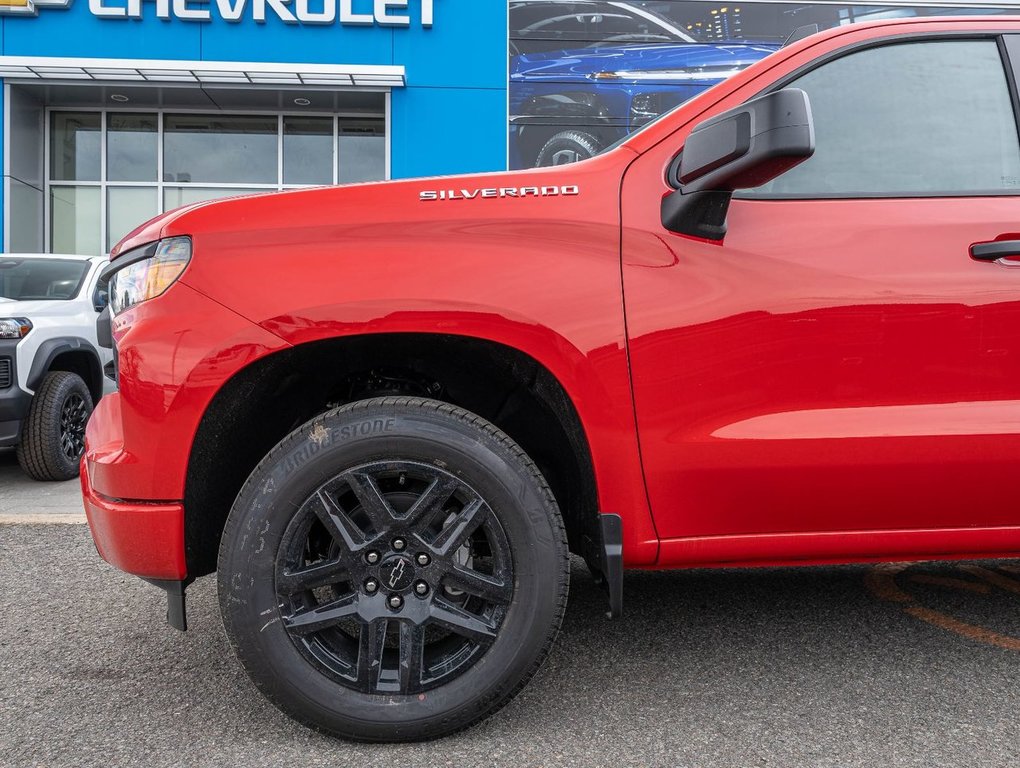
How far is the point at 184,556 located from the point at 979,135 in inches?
86.5

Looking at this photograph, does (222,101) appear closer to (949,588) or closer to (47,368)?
(47,368)

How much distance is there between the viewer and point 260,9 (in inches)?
440

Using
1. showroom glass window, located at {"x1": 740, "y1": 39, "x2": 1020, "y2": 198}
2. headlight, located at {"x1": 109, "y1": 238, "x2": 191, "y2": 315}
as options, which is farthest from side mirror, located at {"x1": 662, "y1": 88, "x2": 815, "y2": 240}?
headlight, located at {"x1": 109, "y1": 238, "x2": 191, "y2": 315}

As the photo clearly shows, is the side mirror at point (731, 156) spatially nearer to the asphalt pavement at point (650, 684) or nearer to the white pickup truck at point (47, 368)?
the asphalt pavement at point (650, 684)

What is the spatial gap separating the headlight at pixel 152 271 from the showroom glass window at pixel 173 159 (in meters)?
10.7

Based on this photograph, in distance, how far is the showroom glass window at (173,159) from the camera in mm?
12203

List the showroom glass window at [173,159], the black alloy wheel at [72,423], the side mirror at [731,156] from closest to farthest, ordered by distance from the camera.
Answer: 1. the side mirror at [731,156]
2. the black alloy wheel at [72,423]
3. the showroom glass window at [173,159]

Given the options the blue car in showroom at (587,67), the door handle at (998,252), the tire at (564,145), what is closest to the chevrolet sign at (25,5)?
the blue car in showroom at (587,67)

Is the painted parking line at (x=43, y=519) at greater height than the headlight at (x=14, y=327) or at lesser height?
lesser

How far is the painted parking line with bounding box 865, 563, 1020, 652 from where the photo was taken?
238cm

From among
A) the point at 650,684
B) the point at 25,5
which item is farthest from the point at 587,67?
the point at 650,684

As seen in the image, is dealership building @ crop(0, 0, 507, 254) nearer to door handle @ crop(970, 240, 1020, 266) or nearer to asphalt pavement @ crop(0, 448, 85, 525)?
asphalt pavement @ crop(0, 448, 85, 525)

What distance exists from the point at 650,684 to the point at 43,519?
3251 millimetres

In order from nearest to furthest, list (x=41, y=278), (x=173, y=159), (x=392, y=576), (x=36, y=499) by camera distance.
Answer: (x=392, y=576) → (x=36, y=499) → (x=41, y=278) → (x=173, y=159)
